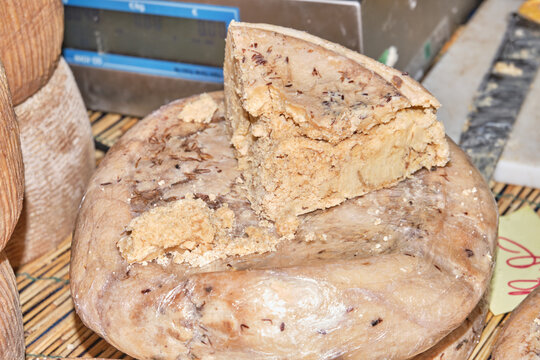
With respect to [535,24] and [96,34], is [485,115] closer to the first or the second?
[535,24]

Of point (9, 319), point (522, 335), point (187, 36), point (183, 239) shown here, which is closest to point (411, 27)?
point (187, 36)

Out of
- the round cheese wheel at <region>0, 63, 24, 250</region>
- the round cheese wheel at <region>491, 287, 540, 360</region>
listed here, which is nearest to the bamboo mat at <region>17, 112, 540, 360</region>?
the round cheese wheel at <region>491, 287, 540, 360</region>

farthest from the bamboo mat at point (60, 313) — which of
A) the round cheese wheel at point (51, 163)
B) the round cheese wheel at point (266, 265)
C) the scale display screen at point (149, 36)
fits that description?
the scale display screen at point (149, 36)

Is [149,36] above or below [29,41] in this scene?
below

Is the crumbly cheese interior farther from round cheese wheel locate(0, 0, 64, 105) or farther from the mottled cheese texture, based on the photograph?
round cheese wheel locate(0, 0, 64, 105)

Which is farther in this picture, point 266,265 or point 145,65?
point 145,65

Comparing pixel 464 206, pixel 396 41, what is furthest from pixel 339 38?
pixel 464 206

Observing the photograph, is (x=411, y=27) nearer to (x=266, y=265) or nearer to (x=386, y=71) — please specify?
(x=386, y=71)
